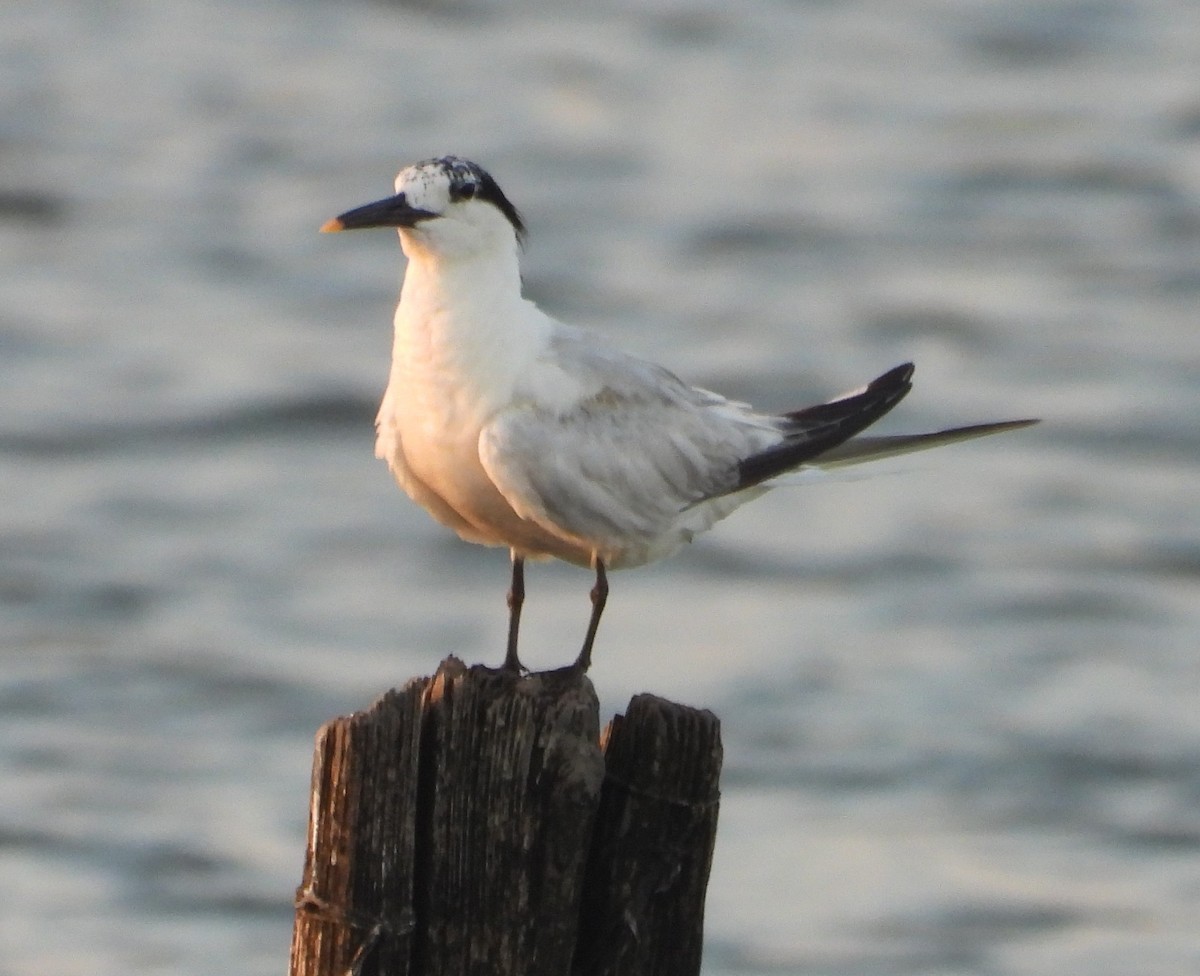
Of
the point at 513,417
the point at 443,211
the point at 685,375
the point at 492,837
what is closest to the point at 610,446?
the point at 513,417

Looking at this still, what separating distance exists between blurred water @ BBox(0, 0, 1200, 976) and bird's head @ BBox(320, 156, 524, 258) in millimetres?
6482

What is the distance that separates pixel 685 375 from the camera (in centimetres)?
1966

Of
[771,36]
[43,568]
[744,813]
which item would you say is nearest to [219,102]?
[771,36]

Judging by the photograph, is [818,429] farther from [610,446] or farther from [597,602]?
[597,602]

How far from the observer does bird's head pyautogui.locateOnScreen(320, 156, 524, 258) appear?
6.55m

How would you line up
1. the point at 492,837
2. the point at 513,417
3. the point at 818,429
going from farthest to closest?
the point at 818,429, the point at 513,417, the point at 492,837

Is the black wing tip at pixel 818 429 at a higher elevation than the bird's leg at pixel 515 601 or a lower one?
higher

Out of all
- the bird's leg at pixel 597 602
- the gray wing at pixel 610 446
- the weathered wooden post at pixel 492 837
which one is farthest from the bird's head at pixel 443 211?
the weathered wooden post at pixel 492 837

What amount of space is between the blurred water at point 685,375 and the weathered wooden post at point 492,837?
23.2 ft

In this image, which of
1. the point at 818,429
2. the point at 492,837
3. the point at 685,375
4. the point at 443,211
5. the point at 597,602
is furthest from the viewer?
the point at 685,375

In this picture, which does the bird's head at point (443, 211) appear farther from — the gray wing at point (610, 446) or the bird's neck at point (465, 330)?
the gray wing at point (610, 446)

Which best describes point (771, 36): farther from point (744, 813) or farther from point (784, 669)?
point (744, 813)

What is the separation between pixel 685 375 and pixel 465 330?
43.1 ft

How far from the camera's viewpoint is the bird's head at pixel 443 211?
258 inches
